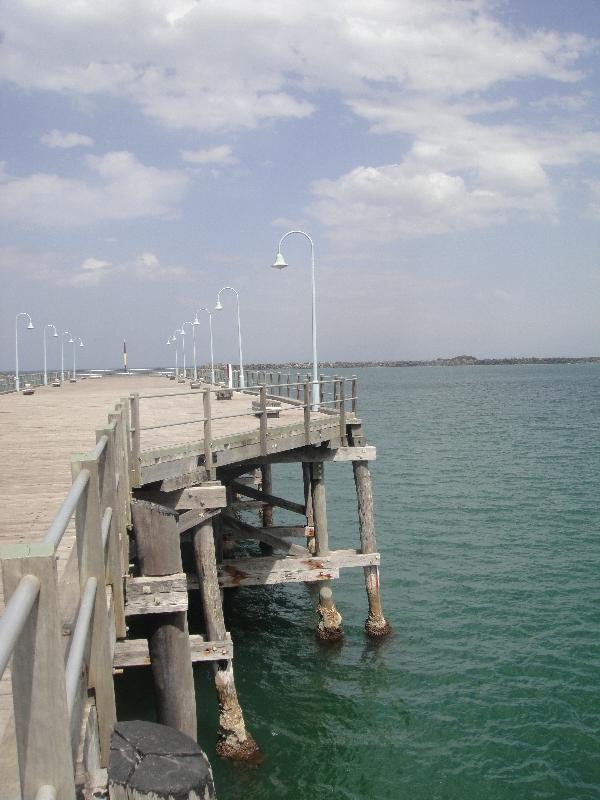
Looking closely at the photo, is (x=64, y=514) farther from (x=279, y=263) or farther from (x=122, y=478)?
(x=279, y=263)

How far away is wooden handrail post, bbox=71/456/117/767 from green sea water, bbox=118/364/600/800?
6.65 meters

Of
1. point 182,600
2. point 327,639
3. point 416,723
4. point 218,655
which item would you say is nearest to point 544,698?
point 416,723

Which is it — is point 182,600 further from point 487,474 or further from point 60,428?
point 487,474

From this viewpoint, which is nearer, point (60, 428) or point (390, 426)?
point (60, 428)

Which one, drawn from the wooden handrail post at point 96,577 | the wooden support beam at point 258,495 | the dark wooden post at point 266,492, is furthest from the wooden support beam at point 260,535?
the wooden handrail post at point 96,577

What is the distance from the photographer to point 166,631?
6.60 m

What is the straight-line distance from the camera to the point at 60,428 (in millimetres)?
14617

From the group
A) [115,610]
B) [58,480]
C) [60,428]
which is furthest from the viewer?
[60,428]

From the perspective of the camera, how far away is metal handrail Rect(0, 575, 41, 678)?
1.47m

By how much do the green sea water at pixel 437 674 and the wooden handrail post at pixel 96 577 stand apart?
21.8 ft

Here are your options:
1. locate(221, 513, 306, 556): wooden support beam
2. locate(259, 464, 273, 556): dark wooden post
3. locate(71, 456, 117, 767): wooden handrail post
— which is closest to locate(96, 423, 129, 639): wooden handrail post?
locate(71, 456, 117, 767): wooden handrail post

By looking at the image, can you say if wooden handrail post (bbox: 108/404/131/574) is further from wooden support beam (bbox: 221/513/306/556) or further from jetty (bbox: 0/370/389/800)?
wooden support beam (bbox: 221/513/306/556)

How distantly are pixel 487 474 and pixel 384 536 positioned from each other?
11917mm

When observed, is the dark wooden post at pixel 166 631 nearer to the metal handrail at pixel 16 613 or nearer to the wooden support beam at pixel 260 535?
the metal handrail at pixel 16 613
